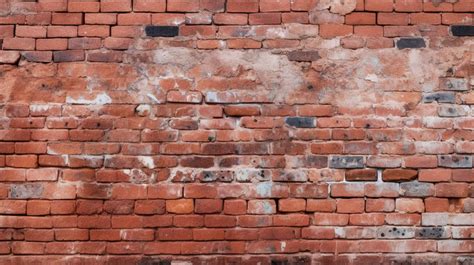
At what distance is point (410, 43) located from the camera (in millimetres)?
3182

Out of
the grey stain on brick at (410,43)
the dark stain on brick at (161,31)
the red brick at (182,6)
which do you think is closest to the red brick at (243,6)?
the red brick at (182,6)

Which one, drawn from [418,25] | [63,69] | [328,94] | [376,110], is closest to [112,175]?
[63,69]

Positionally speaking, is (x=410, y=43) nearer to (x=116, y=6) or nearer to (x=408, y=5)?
(x=408, y=5)

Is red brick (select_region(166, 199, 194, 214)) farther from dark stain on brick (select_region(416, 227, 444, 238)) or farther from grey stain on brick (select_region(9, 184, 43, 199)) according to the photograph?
dark stain on brick (select_region(416, 227, 444, 238))

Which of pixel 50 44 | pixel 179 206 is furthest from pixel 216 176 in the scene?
pixel 50 44

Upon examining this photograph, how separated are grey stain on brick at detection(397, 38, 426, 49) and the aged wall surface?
2 centimetres

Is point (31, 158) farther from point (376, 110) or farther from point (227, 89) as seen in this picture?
point (376, 110)

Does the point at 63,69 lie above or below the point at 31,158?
above

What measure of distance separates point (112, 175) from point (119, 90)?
0.54 metres

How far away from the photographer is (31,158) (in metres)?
3.10

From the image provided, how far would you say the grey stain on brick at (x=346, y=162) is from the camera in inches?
123

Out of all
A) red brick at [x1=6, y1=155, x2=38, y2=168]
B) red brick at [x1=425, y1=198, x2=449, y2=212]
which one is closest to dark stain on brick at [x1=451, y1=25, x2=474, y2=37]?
red brick at [x1=425, y1=198, x2=449, y2=212]

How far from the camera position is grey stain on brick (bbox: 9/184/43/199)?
10.1ft

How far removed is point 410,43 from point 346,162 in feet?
2.86
